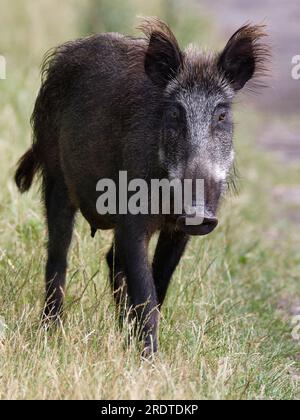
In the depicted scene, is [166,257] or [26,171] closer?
[166,257]

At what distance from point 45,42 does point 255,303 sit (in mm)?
9537

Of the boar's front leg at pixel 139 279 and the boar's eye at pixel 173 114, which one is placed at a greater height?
the boar's eye at pixel 173 114

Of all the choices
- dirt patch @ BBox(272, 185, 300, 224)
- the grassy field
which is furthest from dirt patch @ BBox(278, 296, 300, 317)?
dirt patch @ BBox(272, 185, 300, 224)

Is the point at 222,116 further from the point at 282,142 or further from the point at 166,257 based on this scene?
the point at 282,142

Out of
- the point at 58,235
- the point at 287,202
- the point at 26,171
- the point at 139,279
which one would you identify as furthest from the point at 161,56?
the point at 287,202

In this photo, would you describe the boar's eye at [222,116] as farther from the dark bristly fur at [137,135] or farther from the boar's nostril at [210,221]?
the boar's nostril at [210,221]

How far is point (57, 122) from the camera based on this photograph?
6934mm

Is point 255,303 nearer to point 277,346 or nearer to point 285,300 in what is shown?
point 285,300

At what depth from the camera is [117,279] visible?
677 cm

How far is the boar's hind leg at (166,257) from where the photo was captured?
6.43 meters

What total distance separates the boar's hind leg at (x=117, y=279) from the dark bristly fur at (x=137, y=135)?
1cm

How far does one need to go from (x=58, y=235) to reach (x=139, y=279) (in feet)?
3.78

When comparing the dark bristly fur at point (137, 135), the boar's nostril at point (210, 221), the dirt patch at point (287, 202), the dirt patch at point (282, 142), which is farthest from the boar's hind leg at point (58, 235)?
the dirt patch at point (282, 142)

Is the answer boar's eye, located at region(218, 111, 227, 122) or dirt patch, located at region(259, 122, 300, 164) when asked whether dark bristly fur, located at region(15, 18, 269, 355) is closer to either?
boar's eye, located at region(218, 111, 227, 122)
